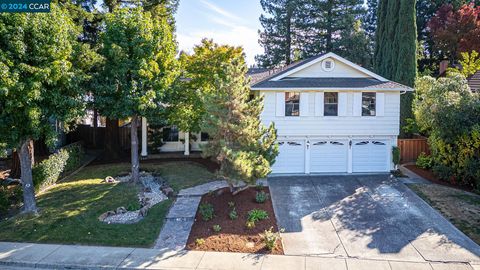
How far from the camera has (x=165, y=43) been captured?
15.2 m

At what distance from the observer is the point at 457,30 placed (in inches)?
1163

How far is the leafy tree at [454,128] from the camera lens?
1488 cm

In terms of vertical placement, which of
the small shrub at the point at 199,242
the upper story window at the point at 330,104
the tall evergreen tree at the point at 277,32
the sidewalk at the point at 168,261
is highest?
the tall evergreen tree at the point at 277,32

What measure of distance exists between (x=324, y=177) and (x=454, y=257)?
303 inches

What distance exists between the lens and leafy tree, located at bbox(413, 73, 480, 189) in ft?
48.8

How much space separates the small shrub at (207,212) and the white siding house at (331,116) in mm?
5578

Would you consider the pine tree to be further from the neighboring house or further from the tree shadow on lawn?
the tree shadow on lawn

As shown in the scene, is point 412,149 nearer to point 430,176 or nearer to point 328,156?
point 430,176

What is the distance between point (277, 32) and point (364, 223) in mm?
29987

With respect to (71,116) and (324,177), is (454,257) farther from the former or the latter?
(71,116)

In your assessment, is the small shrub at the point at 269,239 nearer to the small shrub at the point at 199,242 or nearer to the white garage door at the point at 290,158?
the small shrub at the point at 199,242

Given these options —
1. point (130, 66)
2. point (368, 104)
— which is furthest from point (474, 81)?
point (130, 66)

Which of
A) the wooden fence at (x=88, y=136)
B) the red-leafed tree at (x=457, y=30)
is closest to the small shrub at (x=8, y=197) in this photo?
the wooden fence at (x=88, y=136)

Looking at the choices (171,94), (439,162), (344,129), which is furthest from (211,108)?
(439,162)
